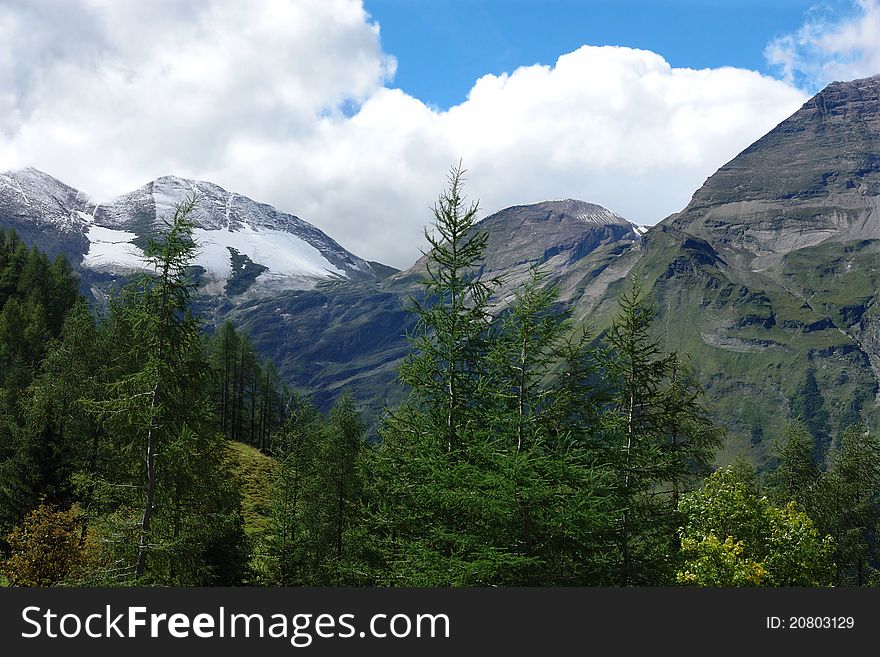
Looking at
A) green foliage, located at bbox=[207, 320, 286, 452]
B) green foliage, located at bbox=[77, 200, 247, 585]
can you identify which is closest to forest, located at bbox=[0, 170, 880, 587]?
green foliage, located at bbox=[77, 200, 247, 585]

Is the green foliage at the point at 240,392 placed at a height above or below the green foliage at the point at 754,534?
above

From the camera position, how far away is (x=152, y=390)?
20188mm

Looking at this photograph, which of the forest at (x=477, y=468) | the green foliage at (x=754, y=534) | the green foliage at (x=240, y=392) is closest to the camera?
the forest at (x=477, y=468)

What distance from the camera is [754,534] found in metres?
24.4

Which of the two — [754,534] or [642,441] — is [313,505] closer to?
[642,441]

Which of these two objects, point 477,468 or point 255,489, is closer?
point 477,468

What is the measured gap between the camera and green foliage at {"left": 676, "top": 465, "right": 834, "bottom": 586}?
23.1 meters

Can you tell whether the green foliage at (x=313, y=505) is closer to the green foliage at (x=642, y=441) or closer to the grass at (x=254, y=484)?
the grass at (x=254, y=484)

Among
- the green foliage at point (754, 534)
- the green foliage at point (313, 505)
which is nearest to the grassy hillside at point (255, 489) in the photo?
the green foliage at point (313, 505)

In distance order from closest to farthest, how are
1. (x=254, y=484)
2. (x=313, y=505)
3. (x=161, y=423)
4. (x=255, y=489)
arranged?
(x=161, y=423), (x=313, y=505), (x=255, y=489), (x=254, y=484)

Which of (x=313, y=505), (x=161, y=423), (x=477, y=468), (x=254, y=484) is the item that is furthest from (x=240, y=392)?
(x=477, y=468)

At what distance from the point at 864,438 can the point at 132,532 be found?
171 ft

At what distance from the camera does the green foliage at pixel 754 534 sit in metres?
23.1

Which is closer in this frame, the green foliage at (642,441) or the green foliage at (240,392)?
the green foliage at (642,441)
